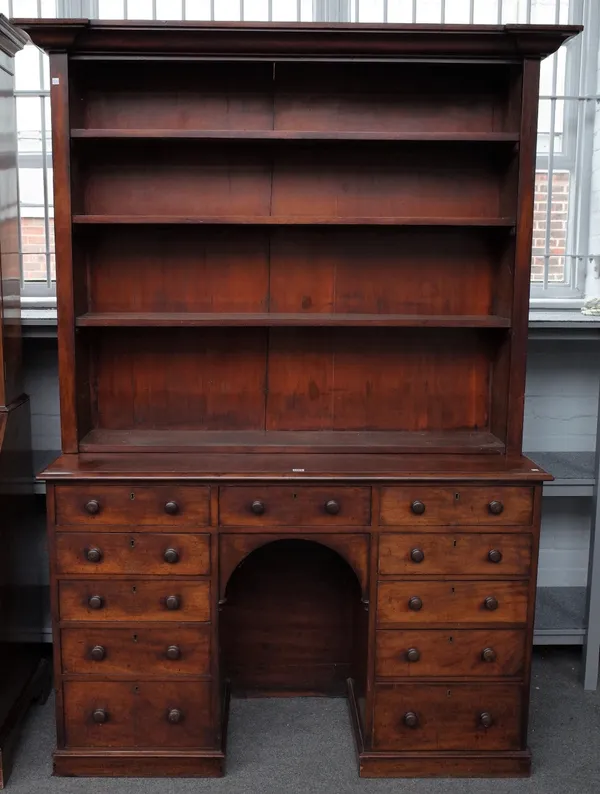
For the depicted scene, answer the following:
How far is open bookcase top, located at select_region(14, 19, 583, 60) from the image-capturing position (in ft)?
7.92

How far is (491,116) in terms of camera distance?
2.78 metres

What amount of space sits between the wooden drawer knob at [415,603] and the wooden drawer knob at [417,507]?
0.91 feet

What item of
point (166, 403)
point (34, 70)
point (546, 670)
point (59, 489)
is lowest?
point (546, 670)

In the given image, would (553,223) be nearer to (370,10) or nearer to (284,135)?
(370,10)

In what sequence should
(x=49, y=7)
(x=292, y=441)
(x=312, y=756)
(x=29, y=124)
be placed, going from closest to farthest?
(x=312, y=756), (x=292, y=441), (x=49, y=7), (x=29, y=124)

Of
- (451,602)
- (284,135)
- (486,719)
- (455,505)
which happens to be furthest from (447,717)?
(284,135)

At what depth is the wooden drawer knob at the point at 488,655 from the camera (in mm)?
2516

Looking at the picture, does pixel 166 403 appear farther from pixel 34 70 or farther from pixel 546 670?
pixel 546 670

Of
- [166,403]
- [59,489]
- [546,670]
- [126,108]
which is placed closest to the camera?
[59,489]

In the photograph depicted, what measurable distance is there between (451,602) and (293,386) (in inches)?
37.8

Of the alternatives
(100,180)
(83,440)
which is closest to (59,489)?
(83,440)

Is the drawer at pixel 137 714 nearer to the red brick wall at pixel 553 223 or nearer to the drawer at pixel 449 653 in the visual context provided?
the drawer at pixel 449 653

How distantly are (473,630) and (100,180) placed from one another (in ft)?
6.59

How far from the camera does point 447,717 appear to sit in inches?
101
